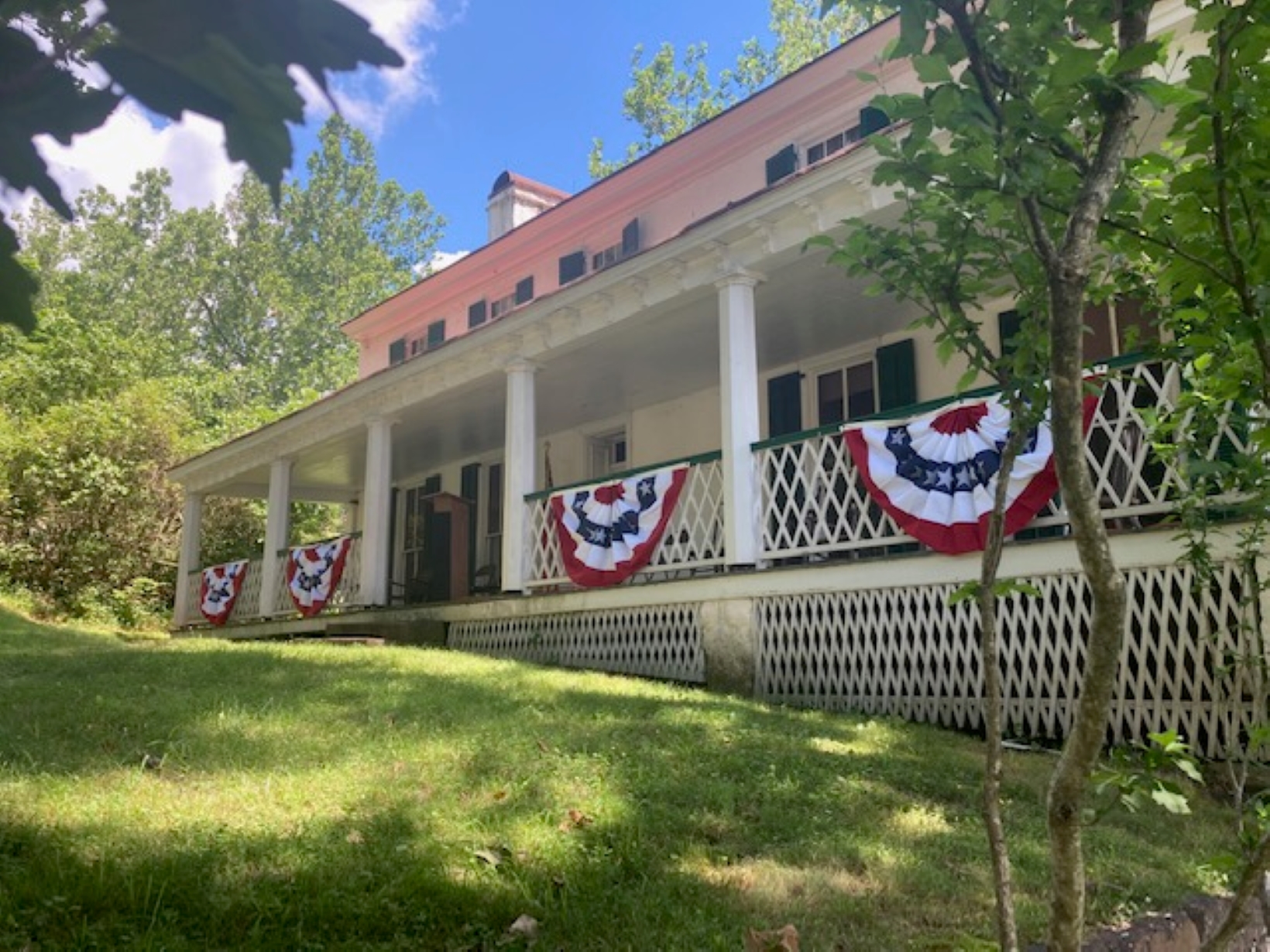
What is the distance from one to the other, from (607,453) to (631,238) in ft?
11.2

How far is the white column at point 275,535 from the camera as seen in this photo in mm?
15273

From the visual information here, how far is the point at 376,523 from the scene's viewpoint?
43.3 feet

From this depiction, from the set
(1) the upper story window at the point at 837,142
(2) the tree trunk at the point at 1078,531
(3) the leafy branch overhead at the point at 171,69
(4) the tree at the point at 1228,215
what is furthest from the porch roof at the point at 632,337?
(3) the leafy branch overhead at the point at 171,69

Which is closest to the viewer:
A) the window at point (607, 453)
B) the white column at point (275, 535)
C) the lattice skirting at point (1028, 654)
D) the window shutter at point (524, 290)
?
the lattice skirting at point (1028, 654)

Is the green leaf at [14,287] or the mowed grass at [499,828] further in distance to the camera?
the mowed grass at [499,828]

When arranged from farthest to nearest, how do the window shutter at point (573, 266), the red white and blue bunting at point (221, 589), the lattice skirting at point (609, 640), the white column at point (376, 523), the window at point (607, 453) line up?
1. the red white and blue bunting at point (221, 589)
2. the window shutter at point (573, 266)
3. the window at point (607, 453)
4. the white column at point (376, 523)
5. the lattice skirting at point (609, 640)

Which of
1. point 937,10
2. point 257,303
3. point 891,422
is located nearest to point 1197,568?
point 891,422

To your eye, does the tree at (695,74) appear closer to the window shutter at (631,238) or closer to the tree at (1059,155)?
the window shutter at (631,238)

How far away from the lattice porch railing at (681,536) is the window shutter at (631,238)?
226 inches

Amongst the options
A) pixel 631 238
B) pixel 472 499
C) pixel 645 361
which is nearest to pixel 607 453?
A: pixel 472 499

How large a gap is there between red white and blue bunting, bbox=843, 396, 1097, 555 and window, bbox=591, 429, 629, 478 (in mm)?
6922

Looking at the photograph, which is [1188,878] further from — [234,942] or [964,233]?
[234,942]

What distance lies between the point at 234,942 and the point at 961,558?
18.1 feet

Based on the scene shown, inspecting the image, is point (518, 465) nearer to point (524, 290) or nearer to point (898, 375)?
point (898, 375)
